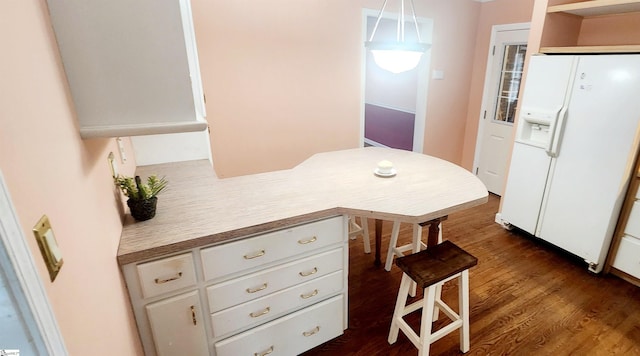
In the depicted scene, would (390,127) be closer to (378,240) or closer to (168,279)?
(378,240)

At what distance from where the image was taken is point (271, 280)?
4.76 feet

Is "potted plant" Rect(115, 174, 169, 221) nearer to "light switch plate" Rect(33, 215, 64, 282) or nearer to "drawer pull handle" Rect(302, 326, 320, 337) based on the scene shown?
"light switch plate" Rect(33, 215, 64, 282)

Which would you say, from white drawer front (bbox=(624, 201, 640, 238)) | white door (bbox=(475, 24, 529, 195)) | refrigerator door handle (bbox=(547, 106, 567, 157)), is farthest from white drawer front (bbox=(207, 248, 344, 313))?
white door (bbox=(475, 24, 529, 195))

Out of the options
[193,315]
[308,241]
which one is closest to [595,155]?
[308,241]

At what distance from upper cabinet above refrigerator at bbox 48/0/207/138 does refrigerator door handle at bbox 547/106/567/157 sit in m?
2.71

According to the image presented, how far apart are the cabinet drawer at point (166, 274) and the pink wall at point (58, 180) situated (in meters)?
0.11

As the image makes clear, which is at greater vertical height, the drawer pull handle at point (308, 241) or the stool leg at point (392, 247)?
the drawer pull handle at point (308, 241)

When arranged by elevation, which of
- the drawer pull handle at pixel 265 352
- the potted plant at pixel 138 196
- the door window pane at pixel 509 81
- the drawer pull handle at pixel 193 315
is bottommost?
the drawer pull handle at pixel 265 352

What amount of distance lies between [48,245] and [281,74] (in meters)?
2.47

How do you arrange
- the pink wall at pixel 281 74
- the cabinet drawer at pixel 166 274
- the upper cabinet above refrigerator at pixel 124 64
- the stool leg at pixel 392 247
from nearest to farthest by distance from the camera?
the upper cabinet above refrigerator at pixel 124 64 < the cabinet drawer at pixel 166 274 < the stool leg at pixel 392 247 < the pink wall at pixel 281 74

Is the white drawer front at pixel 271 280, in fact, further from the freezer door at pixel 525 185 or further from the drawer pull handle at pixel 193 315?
the freezer door at pixel 525 185

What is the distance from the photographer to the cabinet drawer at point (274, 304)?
142cm

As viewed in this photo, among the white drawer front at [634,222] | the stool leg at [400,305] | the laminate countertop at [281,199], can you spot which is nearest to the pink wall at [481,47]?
the white drawer front at [634,222]

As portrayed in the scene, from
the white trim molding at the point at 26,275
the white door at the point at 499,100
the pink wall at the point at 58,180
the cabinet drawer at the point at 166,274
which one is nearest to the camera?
the white trim molding at the point at 26,275
